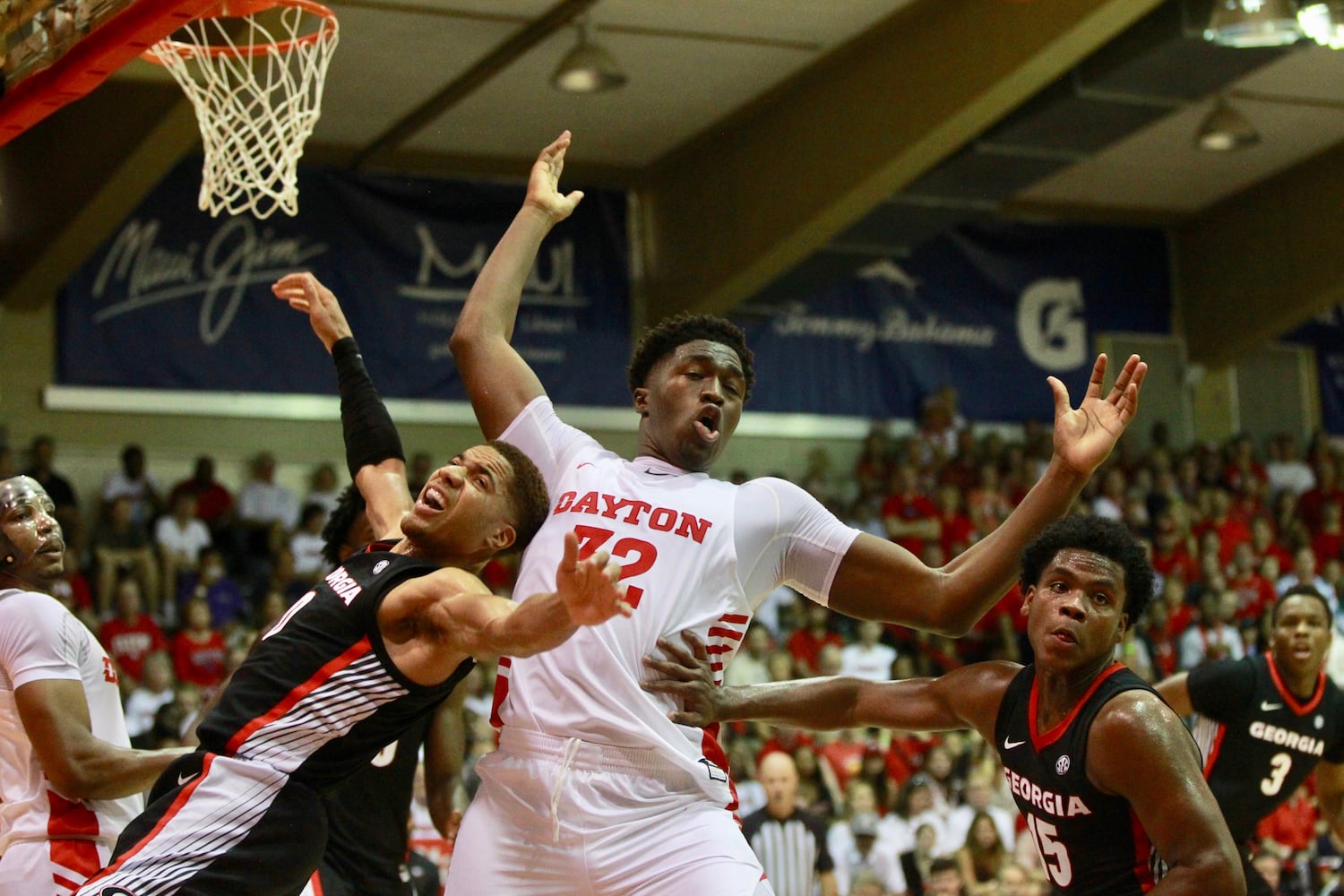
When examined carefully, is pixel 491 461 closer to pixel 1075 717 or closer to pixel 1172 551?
pixel 1075 717

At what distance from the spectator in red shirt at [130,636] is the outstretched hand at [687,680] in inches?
380

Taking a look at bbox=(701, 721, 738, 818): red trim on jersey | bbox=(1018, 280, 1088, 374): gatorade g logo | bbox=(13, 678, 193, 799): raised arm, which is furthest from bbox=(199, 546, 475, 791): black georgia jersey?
bbox=(1018, 280, 1088, 374): gatorade g logo

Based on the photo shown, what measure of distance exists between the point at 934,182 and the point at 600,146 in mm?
3737

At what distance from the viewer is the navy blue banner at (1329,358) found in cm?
2328

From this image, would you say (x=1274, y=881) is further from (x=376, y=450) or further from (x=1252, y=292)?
(x=1252, y=292)

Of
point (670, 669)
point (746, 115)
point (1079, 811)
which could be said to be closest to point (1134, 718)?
point (1079, 811)

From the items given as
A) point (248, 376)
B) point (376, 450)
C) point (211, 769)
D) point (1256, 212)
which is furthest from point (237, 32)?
point (1256, 212)

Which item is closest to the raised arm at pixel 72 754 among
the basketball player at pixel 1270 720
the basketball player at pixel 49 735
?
the basketball player at pixel 49 735

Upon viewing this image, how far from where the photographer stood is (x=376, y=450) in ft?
17.8

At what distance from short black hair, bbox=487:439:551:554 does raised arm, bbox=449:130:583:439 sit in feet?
0.88

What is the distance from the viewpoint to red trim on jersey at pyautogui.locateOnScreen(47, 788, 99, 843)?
212 inches

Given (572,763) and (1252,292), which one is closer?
(572,763)

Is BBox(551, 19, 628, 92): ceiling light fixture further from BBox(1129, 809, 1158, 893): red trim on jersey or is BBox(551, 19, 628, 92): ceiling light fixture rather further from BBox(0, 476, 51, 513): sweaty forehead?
BBox(1129, 809, 1158, 893): red trim on jersey

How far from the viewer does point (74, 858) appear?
536 centimetres
